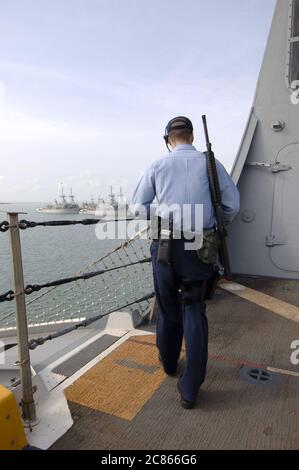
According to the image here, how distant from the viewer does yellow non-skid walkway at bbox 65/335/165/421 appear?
2004mm

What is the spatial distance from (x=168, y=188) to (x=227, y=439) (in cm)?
132

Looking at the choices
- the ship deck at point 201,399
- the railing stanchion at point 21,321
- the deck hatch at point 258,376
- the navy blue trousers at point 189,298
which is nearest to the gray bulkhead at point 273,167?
the ship deck at point 201,399

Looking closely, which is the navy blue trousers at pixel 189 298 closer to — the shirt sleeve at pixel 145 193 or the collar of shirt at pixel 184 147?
the shirt sleeve at pixel 145 193

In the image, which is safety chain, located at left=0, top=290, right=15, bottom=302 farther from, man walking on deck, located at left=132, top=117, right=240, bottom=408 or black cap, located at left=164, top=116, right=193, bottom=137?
black cap, located at left=164, top=116, right=193, bottom=137

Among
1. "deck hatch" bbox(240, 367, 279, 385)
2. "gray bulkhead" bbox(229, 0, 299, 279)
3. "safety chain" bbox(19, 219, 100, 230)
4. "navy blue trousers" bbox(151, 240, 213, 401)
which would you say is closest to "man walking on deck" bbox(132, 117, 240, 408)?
"navy blue trousers" bbox(151, 240, 213, 401)

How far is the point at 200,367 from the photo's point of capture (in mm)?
1986

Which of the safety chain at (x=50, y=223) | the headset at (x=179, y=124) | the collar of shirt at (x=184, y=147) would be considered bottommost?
the safety chain at (x=50, y=223)

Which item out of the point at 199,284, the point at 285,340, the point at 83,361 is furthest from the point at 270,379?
the point at 83,361

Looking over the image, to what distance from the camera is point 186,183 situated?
6.35ft

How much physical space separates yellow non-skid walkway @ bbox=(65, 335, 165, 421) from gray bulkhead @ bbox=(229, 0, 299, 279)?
2270 millimetres

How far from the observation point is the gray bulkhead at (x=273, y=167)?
398 centimetres

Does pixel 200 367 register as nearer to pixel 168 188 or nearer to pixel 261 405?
pixel 261 405

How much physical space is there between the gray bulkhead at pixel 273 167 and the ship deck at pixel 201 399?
1386mm

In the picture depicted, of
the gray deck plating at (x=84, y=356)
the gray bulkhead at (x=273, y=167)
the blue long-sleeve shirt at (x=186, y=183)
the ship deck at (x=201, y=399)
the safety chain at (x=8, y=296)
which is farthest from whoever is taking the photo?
the gray bulkhead at (x=273, y=167)
